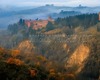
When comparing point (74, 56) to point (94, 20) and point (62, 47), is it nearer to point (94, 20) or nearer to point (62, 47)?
point (62, 47)

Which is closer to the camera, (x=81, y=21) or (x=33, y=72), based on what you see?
(x=33, y=72)

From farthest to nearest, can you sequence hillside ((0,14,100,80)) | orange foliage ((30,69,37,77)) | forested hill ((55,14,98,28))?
forested hill ((55,14,98,28)), hillside ((0,14,100,80)), orange foliage ((30,69,37,77))

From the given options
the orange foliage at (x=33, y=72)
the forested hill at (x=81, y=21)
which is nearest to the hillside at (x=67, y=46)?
the forested hill at (x=81, y=21)

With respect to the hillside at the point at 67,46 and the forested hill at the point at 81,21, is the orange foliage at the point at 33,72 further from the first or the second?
the forested hill at the point at 81,21

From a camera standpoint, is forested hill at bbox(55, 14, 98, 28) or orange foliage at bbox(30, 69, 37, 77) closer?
orange foliage at bbox(30, 69, 37, 77)

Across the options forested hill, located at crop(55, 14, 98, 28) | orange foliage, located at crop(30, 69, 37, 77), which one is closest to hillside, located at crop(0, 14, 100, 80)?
forested hill, located at crop(55, 14, 98, 28)

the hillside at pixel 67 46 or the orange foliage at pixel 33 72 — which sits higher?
the orange foliage at pixel 33 72

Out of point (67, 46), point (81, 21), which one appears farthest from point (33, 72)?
point (81, 21)

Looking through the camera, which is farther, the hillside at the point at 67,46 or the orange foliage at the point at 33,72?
the hillside at the point at 67,46

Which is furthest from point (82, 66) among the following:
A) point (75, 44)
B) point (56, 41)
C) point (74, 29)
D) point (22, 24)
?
point (22, 24)

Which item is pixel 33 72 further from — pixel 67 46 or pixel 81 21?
pixel 81 21

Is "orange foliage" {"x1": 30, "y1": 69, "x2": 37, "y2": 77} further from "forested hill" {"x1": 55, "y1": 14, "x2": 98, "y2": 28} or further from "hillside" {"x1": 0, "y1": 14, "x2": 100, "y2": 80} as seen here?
"forested hill" {"x1": 55, "y1": 14, "x2": 98, "y2": 28}
